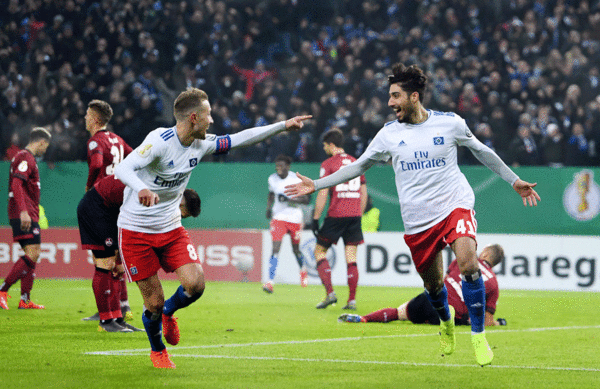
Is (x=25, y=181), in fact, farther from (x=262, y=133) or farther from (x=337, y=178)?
(x=337, y=178)

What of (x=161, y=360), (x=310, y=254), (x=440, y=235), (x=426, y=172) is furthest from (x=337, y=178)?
(x=310, y=254)

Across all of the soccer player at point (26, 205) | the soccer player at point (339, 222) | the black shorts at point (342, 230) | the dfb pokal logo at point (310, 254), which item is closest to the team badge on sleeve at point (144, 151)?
the soccer player at point (26, 205)

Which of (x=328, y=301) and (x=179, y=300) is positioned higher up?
(x=179, y=300)

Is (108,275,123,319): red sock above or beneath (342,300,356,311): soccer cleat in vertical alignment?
above

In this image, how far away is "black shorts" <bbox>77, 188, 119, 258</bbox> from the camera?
8023mm

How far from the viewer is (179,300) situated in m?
6.27

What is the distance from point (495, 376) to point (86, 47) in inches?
625

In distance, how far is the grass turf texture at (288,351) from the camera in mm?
5504

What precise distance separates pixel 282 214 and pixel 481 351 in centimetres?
879

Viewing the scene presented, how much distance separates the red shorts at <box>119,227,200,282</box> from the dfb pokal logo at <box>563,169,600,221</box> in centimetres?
1040

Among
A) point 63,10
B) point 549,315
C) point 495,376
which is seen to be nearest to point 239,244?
point 549,315

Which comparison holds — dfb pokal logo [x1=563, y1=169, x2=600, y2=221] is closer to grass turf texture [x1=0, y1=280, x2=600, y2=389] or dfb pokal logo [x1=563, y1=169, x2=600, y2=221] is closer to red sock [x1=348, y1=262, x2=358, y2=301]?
grass turf texture [x1=0, y1=280, x2=600, y2=389]

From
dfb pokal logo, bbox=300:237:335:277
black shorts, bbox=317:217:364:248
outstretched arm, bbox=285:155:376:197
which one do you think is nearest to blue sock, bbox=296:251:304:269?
dfb pokal logo, bbox=300:237:335:277

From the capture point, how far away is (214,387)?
5.19 meters
